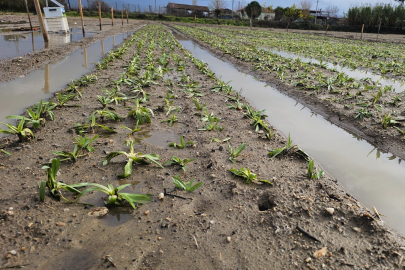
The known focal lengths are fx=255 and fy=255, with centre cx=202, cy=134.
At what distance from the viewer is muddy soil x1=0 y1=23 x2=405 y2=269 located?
1952 mm

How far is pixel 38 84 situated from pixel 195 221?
633 centimetres

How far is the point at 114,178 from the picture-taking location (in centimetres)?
286

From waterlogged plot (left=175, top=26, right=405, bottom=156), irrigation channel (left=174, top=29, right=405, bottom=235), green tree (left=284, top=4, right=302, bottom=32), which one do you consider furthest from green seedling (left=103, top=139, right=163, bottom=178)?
green tree (left=284, top=4, right=302, bottom=32)

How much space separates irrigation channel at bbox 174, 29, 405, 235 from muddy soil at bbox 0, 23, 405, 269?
432 mm

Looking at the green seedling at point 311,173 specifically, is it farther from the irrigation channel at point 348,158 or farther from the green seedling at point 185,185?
the green seedling at point 185,185

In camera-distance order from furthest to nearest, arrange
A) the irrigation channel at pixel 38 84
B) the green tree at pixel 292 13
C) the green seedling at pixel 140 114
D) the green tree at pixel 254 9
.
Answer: the green tree at pixel 254 9 → the green tree at pixel 292 13 → the irrigation channel at pixel 38 84 → the green seedling at pixel 140 114

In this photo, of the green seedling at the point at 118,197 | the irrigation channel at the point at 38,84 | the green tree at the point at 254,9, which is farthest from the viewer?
Answer: the green tree at the point at 254,9

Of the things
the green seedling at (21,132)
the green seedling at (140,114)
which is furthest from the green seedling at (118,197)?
the green seedling at (140,114)

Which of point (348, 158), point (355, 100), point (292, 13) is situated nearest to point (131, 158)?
point (348, 158)

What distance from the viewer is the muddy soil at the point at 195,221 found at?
1952mm

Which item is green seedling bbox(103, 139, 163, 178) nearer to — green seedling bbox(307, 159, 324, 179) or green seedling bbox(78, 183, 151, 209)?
green seedling bbox(78, 183, 151, 209)

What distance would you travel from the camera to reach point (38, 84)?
659 cm

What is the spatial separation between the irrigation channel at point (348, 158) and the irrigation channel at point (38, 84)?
4.94 meters

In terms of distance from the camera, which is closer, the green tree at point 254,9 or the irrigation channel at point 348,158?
the irrigation channel at point 348,158
